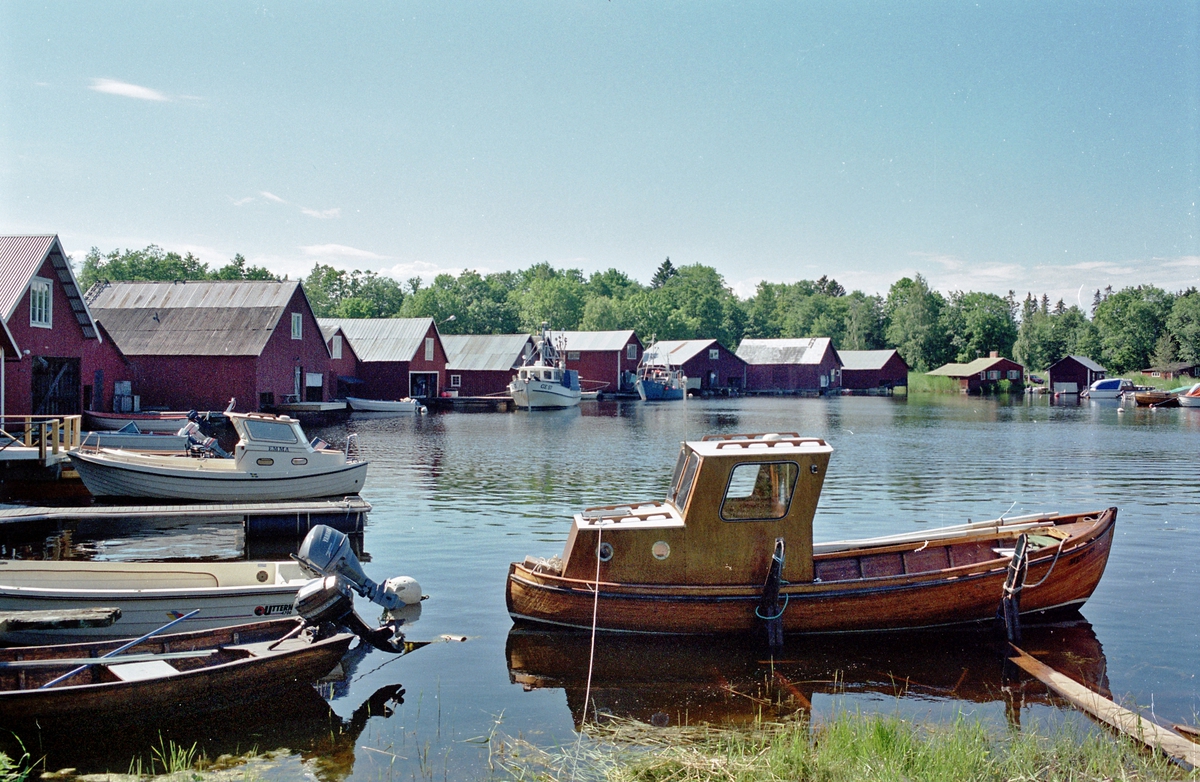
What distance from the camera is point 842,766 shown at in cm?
765

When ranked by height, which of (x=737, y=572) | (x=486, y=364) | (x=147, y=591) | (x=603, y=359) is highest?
(x=603, y=359)

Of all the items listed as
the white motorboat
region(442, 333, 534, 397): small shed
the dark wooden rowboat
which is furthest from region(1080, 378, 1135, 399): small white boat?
the dark wooden rowboat

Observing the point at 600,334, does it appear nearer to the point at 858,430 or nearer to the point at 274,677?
the point at 858,430

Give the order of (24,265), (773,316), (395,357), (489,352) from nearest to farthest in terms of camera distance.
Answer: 1. (24,265)
2. (395,357)
3. (489,352)
4. (773,316)

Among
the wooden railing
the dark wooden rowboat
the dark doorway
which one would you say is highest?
the dark doorway

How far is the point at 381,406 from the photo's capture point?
56.9 metres

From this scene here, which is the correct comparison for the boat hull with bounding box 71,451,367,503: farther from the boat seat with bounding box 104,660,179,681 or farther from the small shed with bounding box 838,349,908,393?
the small shed with bounding box 838,349,908,393

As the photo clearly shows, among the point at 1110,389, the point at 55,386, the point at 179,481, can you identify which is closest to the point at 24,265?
the point at 55,386

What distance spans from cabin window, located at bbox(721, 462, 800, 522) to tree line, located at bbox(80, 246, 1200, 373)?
79432 mm

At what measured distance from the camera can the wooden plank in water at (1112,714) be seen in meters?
8.12

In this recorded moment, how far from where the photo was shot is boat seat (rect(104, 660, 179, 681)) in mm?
8930

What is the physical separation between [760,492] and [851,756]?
444 cm

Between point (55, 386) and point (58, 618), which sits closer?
point (58, 618)

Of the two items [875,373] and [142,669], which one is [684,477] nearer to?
[142,669]
